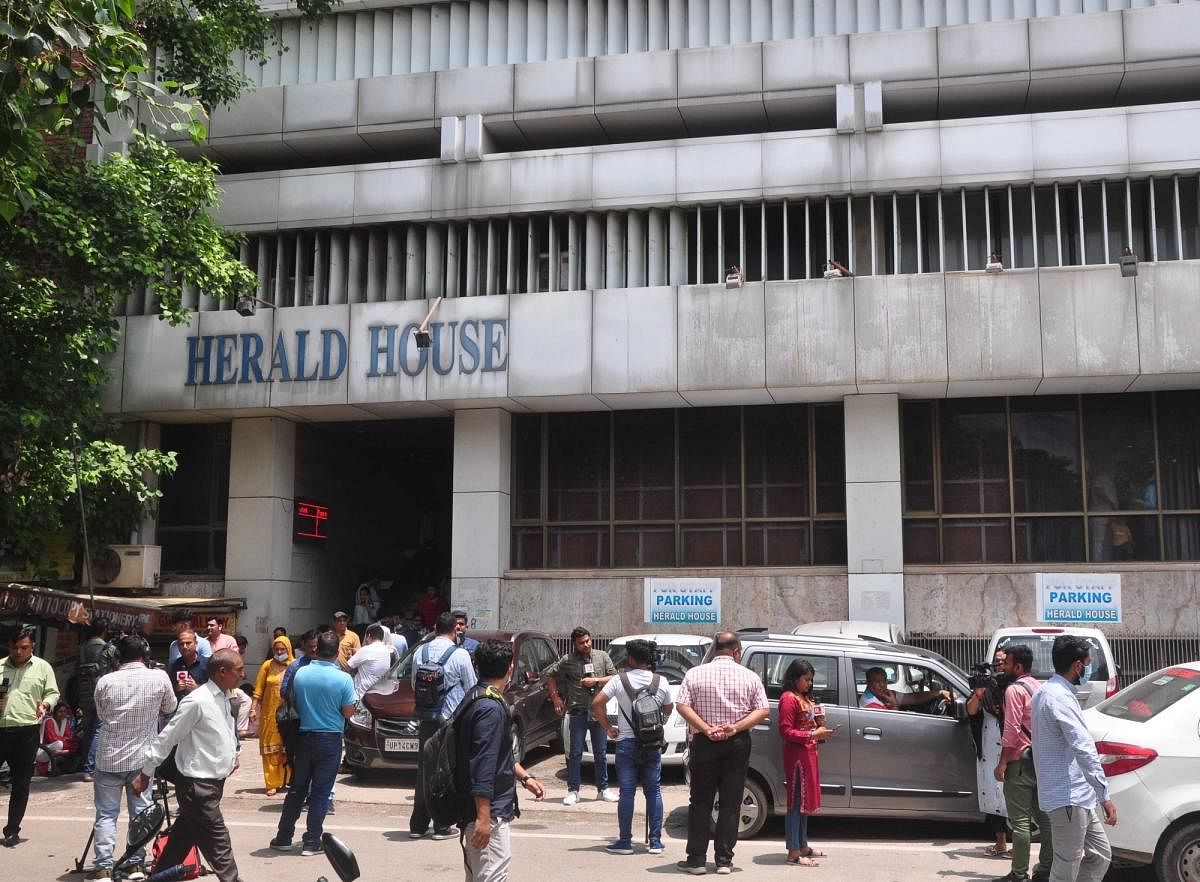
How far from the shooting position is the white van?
13008mm

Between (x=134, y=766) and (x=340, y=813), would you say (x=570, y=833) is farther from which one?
(x=134, y=766)

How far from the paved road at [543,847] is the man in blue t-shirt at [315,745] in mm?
241

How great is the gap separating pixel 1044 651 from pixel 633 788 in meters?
6.36

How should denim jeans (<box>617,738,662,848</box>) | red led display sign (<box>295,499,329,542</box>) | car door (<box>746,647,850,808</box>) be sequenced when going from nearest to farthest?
1. denim jeans (<box>617,738,662,848</box>)
2. car door (<box>746,647,850,808</box>)
3. red led display sign (<box>295,499,329,542</box>)

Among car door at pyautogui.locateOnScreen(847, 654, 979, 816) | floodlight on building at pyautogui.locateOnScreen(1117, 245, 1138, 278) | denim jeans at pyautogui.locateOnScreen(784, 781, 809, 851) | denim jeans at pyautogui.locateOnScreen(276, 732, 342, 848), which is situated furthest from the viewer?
floodlight on building at pyautogui.locateOnScreen(1117, 245, 1138, 278)

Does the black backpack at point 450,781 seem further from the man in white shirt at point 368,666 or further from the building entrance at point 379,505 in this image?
the building entrance at point 379,505

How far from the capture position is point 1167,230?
1817 centimetres

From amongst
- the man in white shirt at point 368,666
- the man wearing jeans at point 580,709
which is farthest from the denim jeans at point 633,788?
the man in white shirt at point 368,666

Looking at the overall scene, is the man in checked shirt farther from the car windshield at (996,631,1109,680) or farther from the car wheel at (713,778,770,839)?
the car windshield at (996,631,1109,680)

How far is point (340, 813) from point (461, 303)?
9.88 m

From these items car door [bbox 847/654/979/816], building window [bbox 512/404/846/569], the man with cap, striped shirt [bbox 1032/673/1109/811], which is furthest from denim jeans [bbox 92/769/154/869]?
building window [bbox 512/404/846/569]

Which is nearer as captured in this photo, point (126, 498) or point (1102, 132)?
point (1102, 132)

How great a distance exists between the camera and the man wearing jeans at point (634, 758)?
936 centimetres

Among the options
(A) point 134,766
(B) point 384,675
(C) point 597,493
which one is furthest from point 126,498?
(A) point 134,766
